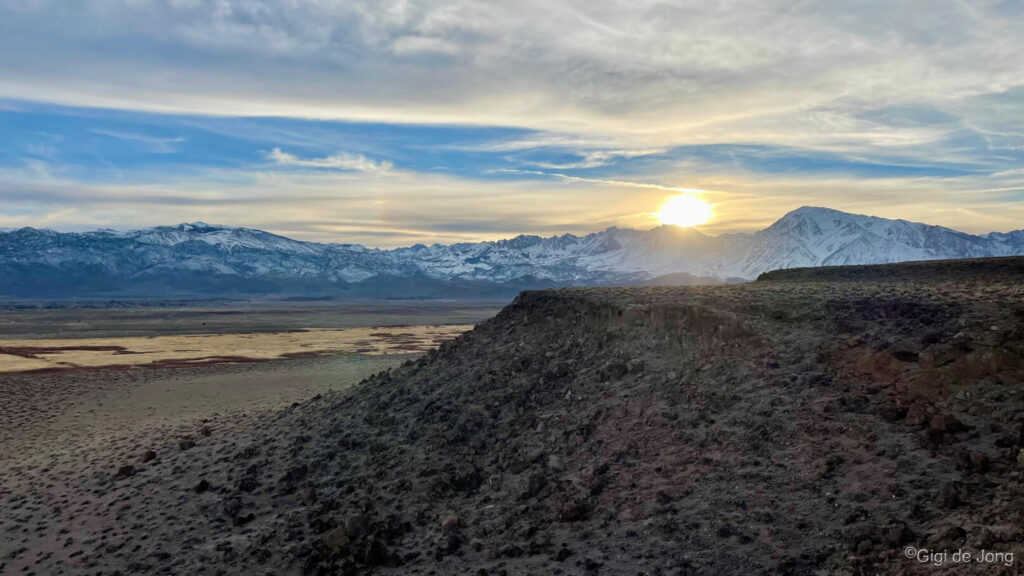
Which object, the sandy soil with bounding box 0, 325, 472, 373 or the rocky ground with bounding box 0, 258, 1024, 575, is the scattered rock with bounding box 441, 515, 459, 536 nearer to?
the rocky ground with bounding box 0, 258, 1024, 575

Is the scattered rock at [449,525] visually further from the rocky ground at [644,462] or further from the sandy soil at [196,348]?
the sandy soil at [196,348]

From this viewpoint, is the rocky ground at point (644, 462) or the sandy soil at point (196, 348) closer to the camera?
the rocky ground at point (644, 462)

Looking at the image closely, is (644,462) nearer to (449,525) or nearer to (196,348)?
(449,525)

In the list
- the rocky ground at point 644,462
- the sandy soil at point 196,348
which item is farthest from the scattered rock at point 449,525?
the sandy soil at point 196,348

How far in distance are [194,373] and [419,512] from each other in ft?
116

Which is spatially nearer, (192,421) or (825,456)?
(825,456)

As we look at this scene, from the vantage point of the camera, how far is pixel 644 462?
44.5 ft

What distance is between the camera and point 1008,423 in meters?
11.0

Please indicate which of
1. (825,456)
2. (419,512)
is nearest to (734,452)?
(825,456)

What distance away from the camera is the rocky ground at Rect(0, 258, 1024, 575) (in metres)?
10.3

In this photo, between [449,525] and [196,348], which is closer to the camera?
[449,525]

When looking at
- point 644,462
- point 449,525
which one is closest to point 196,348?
point 449,525

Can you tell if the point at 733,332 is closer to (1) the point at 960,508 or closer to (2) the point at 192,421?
(1) the point at 960,508

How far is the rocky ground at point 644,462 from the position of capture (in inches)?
405
